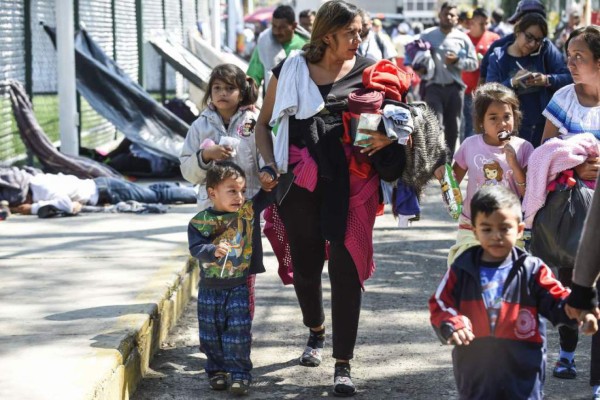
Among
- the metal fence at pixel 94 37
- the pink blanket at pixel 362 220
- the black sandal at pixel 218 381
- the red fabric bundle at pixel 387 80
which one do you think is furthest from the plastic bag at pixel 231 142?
the metal fence at pixel 94 37

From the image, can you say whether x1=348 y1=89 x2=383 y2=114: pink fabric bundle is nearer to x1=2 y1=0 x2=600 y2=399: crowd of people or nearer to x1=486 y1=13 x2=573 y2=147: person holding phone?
x1=2 y1=0 x2=600 y2=399: crowd of people

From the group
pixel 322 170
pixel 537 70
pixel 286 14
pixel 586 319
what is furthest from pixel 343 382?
pixel 286 14

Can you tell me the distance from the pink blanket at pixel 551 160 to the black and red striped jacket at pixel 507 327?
56.4 inches

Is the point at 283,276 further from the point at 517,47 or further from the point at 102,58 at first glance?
the point at 102,58

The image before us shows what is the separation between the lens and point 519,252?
14.4 ft

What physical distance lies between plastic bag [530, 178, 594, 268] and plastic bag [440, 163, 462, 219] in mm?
460

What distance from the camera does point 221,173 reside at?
5781 millimetres

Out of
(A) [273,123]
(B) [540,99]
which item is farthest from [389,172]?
(B) [540,99]

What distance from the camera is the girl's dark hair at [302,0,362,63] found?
570cm

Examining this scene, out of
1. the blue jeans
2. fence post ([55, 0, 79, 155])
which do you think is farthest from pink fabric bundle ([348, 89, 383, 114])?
fence post ([55, 0, 79, 155])

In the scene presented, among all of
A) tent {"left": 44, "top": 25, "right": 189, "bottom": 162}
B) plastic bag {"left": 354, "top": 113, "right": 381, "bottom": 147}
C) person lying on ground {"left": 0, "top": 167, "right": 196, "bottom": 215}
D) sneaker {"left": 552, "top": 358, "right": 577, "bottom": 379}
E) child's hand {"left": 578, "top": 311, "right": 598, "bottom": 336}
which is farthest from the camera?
tent {"left": 44, "top": 25, "right": 189, "bottom": 162}

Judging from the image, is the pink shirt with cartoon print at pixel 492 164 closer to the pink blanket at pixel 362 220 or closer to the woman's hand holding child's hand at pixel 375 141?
the pink blanket at pixel 362 220

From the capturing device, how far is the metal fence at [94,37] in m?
11.6

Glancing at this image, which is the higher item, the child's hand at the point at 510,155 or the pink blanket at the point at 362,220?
the child's hand at the point at 510,155
